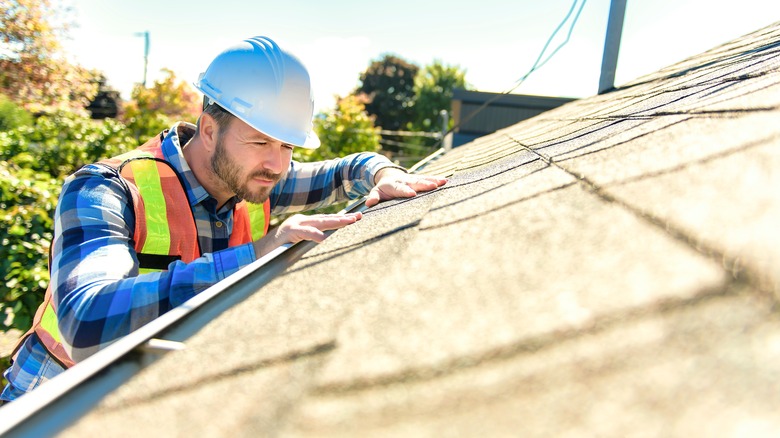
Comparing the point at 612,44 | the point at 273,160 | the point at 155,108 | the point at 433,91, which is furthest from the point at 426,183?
the point at 433,91

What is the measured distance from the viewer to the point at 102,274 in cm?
165

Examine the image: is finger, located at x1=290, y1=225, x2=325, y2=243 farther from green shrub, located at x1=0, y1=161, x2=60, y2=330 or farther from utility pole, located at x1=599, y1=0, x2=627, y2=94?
utility pole, located at x1=599, y1=0, x2=627, y2=94

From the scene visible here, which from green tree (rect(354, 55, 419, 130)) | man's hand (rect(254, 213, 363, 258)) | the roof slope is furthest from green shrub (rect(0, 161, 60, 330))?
green tree (rect(354, 55, 419, 130))

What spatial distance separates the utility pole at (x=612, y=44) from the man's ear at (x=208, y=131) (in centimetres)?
364

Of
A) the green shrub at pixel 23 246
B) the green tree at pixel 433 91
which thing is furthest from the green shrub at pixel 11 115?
the green tree at pixel 433 91

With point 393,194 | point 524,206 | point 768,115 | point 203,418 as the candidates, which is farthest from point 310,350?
point 393,194

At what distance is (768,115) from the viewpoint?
99 cm

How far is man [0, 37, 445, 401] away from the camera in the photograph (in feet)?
5.20

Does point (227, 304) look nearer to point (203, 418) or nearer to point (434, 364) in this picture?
point (203, 418)

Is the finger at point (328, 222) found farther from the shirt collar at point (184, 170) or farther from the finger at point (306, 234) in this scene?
the shirt collar at point (184, 170)

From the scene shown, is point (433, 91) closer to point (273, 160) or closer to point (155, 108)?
point (155, 108)

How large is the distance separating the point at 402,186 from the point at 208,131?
1133 mm

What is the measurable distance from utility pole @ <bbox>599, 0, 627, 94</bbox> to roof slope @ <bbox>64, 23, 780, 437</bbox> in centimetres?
405

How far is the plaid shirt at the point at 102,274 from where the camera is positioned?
1547 mm
